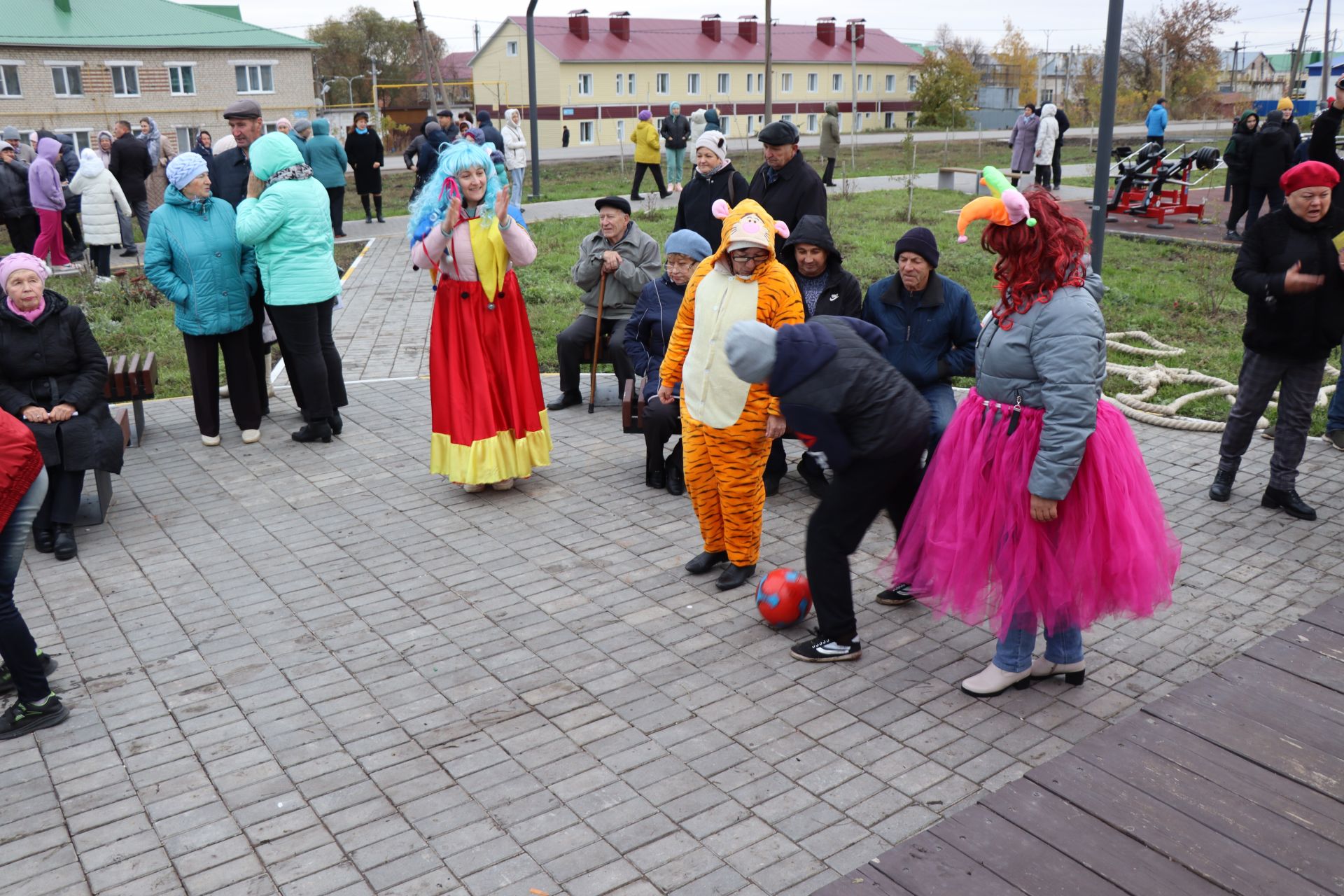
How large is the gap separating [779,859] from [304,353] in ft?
18.8

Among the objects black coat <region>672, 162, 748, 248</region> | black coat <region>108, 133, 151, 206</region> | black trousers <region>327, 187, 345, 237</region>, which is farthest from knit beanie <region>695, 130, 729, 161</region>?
black coat <region>108, 133, 151, 206</region>

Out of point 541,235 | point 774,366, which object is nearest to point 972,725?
point 774,366

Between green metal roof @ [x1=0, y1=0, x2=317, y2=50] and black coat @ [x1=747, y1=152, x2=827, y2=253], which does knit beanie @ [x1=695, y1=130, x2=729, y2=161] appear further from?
green metal roof @ [x1=0, y1=0, x2=317, y2=50]

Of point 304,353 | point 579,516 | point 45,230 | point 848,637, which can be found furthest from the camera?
point 45,230

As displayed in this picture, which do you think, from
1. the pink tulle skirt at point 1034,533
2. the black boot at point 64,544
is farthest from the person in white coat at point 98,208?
the pink tulle skirt at point 1034,533

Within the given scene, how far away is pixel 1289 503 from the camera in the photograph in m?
6.57

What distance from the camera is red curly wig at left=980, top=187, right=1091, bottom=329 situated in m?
4.15

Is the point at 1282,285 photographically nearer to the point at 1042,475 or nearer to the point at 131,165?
the point at 1042,475

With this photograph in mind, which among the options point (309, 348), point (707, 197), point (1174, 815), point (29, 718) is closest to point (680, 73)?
point (707, 197)

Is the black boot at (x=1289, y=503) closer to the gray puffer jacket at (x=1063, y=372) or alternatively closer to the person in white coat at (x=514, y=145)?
the gray puffer jacket at (x=1063, y=372)

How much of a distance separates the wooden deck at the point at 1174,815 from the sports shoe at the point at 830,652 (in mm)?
1467

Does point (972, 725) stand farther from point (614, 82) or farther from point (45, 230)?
point (614, 82)

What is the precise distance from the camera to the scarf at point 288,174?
7863 mm

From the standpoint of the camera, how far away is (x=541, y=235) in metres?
17.4
